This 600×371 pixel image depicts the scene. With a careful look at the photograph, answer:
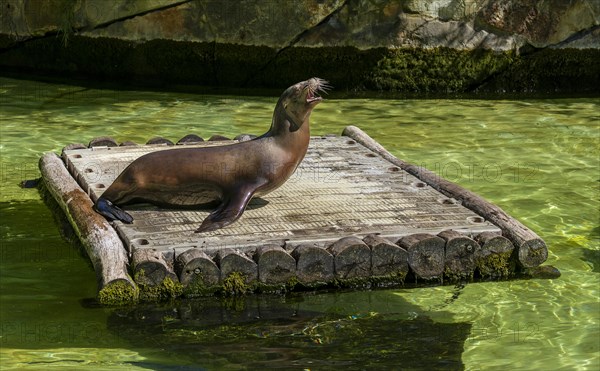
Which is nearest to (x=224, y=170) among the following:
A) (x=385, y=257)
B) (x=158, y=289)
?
(x=158, y=289)

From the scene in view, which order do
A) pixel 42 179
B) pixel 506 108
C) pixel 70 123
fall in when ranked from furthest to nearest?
1. pixel 506 108
2. pixel 70 123
3. pixel 42 179

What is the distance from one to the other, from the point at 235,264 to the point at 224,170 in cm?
79

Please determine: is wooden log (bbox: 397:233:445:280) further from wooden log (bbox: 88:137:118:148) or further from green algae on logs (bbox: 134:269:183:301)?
wooden log (bbox: 88:137:118:148)

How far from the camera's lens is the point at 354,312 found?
259 inches

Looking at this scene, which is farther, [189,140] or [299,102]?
[189,140]

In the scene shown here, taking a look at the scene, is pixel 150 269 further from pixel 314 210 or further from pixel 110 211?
pixel 314 210

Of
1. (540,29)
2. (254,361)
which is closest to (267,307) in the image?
(254,361)

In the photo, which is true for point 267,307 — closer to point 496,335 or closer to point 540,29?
point 496,335

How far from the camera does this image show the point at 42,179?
8984 millimetres

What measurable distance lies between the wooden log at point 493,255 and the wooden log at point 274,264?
46.2 inches

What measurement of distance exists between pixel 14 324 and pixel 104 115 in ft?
18.2

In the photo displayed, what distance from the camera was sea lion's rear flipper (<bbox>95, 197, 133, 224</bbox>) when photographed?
708 centimetres

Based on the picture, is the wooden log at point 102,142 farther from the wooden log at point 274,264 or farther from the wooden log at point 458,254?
the wooden log at point 458,254

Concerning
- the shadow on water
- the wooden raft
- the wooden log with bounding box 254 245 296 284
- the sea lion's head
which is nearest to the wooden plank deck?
the wooden raft
